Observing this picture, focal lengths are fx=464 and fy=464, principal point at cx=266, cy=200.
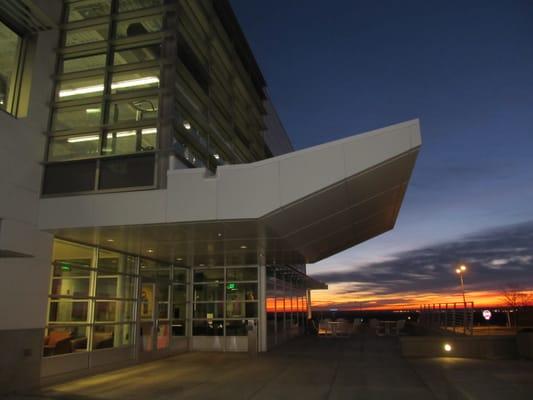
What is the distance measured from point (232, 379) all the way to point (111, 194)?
535cm

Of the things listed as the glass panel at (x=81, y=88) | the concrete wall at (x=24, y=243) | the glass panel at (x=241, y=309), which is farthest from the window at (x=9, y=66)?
the glass panel at (x=241, y=309)

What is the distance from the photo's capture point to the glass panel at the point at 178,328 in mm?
17722

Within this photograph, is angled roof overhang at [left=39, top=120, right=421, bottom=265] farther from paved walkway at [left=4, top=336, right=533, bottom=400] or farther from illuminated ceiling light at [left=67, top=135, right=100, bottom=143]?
paved walkway at [left=4, top=336, right=533, bottom=400]

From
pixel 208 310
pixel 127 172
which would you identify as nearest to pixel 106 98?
pixel 127 172

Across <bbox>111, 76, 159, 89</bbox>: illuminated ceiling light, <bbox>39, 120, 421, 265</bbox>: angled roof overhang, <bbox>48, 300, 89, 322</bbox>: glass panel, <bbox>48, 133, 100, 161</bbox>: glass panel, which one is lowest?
<bbox>48, 300, 89, 322</bbox>: glass panel

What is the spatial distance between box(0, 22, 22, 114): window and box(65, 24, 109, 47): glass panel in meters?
1.40

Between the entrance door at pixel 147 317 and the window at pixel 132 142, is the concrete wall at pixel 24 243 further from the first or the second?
the entrance door at pixel 147 317

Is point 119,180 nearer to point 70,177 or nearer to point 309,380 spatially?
point 70,177

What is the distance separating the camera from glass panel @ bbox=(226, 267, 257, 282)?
18.8 meters

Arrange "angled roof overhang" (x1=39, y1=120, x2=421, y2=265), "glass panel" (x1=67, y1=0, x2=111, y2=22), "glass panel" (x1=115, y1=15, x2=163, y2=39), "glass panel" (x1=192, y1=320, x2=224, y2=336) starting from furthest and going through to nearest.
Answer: "glass panel" (x1=192, y1=320, x2=224, y2=336)
"glass panel" (x1=67, y1=0, x2=111, y2=22)
"glass panel" (x1=115, y1=15, x2=163, y2=39)
"angled roof overhang" (x1=39, y1=120, x2=421, y2=265)

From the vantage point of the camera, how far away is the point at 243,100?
67.8 feet

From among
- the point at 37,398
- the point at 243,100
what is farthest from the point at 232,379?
the point at 243,100

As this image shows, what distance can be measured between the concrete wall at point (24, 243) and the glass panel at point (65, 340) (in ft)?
2.01

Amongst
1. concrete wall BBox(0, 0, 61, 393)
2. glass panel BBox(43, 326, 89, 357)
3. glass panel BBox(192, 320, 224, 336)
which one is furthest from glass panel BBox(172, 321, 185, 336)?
concrete wall BBox(0, 0, 61, 393)
